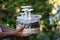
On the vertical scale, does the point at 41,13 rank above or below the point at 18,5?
below

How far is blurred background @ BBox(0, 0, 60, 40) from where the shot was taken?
2.61 metres

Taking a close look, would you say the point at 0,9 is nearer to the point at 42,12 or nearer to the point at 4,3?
the point at 4,3

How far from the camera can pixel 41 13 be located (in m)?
2.60

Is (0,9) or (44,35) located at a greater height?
(0,9)

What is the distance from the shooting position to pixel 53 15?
107 inches

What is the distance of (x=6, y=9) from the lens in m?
2.62

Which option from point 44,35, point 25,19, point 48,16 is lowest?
point 44,35

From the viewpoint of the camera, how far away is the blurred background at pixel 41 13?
2611 millimetres

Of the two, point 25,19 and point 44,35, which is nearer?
point 25,19

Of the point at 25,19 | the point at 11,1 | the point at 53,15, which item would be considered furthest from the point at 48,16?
the point at 25,19

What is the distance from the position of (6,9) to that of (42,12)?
15.9 inches

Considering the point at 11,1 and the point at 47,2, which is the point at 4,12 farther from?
the point at 47,2

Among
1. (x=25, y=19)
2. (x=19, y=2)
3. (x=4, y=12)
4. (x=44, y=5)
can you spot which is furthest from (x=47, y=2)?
(x=25, y=19)

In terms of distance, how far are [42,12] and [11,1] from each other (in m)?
0.37
